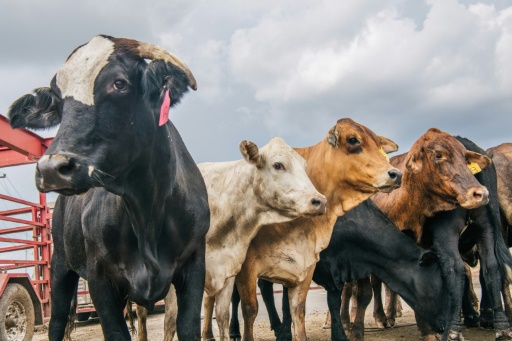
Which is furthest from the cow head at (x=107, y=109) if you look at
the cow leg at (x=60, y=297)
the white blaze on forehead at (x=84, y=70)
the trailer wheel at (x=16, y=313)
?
the trailer wheel at (x=16, y=313)

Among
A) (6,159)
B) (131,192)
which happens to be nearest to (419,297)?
(131,192)

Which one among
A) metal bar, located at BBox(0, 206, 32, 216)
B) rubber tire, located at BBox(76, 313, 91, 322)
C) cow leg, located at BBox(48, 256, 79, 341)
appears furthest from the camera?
rubber tire, located at BBox(76, 313, 91, 322)

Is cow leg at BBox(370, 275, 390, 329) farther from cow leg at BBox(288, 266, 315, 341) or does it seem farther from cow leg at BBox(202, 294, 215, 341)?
cow leg at BBox(202, 294, 215, 341)

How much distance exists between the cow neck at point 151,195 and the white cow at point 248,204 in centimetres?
228

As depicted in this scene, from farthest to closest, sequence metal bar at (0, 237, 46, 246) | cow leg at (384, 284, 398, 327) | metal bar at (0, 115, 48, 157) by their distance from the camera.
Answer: metal bar at (0, 237, 46, 246) → metal bar at (0, 115, 48, 157) → cow leg at (384, 284, 398, 327)

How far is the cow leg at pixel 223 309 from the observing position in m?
6.14

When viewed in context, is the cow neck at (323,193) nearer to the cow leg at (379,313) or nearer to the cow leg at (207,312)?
the cow leg at (207,312)

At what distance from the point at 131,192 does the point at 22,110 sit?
954 mm

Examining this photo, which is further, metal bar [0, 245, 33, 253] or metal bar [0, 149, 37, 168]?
metal bar [0, 149, 37, 168]

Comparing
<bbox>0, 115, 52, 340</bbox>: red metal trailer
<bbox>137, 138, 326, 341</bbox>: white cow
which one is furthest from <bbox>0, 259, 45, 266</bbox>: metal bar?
<bbox>137, 138, 326, 341</bbox>: white cow

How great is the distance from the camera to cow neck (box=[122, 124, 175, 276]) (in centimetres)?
375

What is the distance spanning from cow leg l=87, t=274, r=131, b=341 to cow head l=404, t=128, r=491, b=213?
4.03m

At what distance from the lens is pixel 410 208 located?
24.7ft

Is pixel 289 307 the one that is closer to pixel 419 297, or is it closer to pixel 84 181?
pixel 419 297
